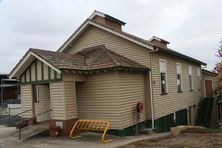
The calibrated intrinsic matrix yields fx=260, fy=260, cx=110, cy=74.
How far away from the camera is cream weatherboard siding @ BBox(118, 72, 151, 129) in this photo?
12227mm

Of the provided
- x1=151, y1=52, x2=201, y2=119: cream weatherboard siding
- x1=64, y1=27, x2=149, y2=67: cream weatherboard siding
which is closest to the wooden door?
x1=151, y1=52, x2=201, y2=119: cream weatherboard siding

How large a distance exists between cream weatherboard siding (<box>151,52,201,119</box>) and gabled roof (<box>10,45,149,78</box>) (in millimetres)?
1414

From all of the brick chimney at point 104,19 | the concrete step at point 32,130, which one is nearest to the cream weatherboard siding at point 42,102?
the concrete step at point 32,130

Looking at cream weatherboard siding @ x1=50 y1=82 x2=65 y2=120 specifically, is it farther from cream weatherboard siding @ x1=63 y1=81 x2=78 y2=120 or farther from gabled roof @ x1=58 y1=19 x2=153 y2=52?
gabled roof @ x1=58 y1=19 x2=153 y2=52

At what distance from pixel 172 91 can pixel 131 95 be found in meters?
5.55

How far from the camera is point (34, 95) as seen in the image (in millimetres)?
14086

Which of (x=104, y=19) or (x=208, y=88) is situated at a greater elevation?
(x=104, y=19)

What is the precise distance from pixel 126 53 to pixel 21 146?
7.54 m

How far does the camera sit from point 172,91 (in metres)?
17.6

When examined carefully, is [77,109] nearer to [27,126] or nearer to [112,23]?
[27,126]

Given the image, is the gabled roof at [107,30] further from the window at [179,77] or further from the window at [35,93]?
the window at [179,77]

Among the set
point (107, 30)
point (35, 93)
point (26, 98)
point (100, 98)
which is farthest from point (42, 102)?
point (107, 30)

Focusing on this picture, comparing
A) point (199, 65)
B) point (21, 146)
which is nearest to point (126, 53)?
point (21, 146)

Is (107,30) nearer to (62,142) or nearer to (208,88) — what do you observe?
(62,142)
